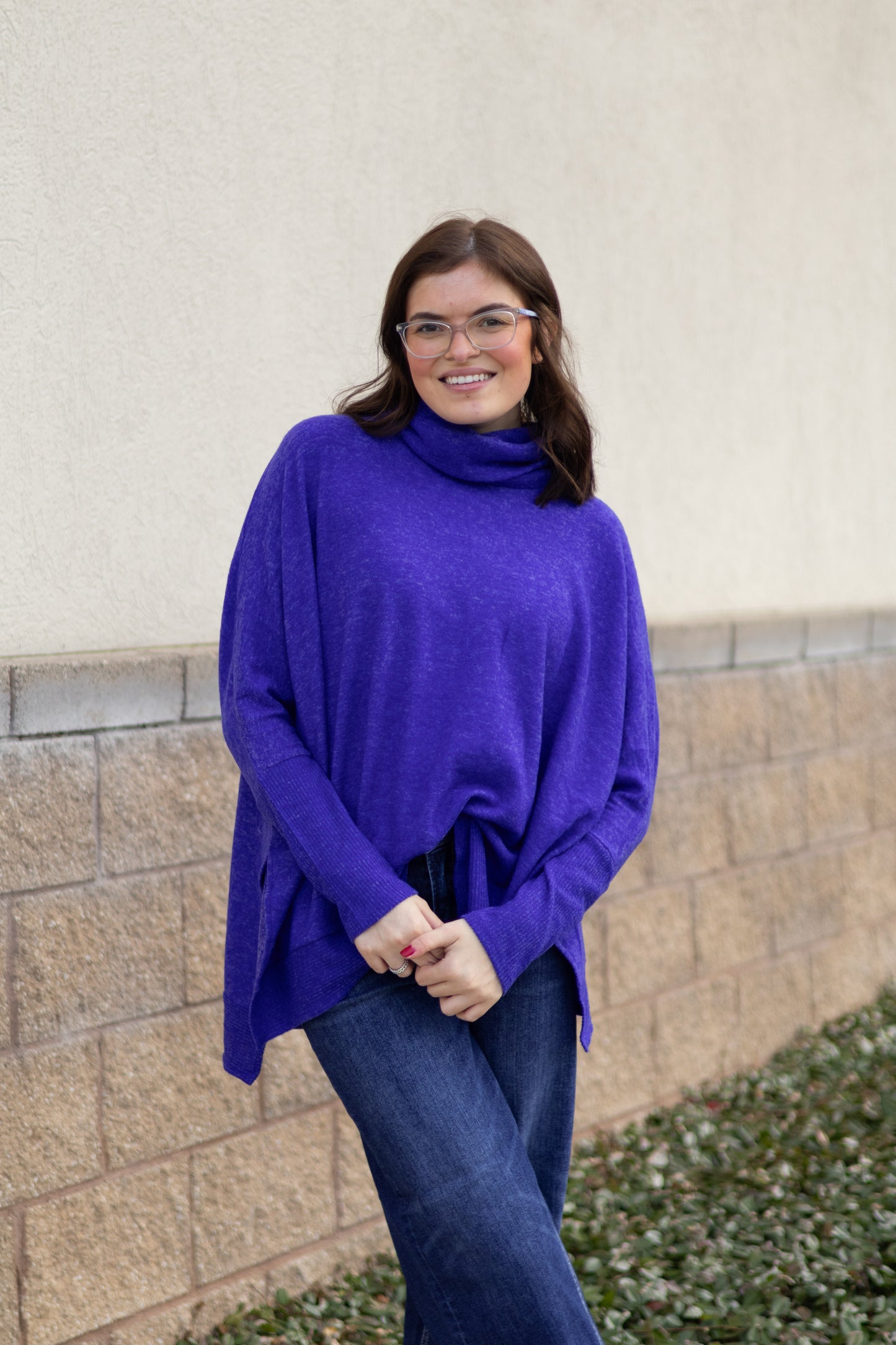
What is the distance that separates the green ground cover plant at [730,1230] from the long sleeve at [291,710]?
1699mm

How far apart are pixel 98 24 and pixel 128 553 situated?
1.08 m

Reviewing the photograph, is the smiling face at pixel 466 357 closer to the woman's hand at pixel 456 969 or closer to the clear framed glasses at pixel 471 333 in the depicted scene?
the clear framed glasses at pixel 471 333

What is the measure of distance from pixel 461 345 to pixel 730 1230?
8.54 feet

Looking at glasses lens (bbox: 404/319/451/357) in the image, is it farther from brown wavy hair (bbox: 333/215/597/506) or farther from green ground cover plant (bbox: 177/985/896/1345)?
green ground cover plant (bbox: 177/985/896/1345)

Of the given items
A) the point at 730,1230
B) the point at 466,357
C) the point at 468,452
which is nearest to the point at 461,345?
the point at 466,357

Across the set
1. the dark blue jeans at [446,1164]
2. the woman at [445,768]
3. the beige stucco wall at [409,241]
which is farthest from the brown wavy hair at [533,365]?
the beige stucco wall at [409,241]

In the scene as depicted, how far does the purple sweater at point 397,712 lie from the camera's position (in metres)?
1.90

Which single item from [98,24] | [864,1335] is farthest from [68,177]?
[864,1335]

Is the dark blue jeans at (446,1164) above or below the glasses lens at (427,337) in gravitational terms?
below

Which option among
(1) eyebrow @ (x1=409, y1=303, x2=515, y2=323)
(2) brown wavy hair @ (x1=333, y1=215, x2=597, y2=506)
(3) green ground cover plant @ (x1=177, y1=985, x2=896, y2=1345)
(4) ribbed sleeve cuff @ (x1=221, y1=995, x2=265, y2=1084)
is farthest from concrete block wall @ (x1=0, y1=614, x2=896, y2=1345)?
(1) eyebrow @ (x1=409, y1=303, x2=515, y2=323)

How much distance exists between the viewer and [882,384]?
6.10 meters

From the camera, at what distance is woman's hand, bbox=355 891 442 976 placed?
181 cm

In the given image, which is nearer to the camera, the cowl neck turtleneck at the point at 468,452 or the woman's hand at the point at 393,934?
the woman's hand at the point at 393,934

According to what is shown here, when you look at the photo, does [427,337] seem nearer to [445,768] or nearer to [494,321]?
[494,321]
